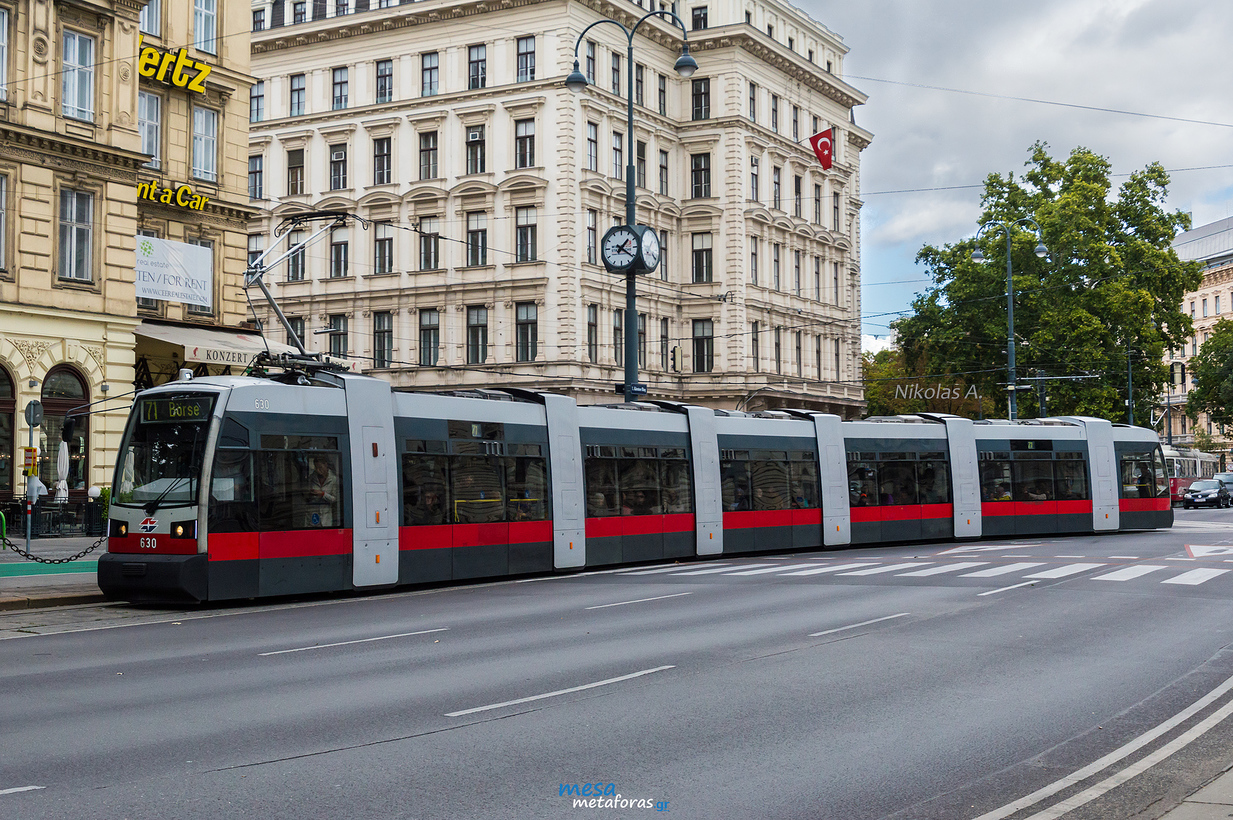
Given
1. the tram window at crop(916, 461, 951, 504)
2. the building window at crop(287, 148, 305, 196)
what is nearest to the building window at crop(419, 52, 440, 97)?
the building window at crop(287, 148, 305, 196)

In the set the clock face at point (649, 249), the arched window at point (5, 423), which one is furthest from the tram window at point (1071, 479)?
the arched window at point (5, 423)

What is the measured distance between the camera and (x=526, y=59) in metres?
53.7

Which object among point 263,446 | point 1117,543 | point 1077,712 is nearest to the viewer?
point 1077,712

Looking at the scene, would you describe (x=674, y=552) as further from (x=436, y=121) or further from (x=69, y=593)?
(x=436, y=121)

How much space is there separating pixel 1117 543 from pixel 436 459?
59.4ft

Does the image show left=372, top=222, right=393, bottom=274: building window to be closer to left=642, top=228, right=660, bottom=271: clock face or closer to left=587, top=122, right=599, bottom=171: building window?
left=587, top=122, right=599, bottom=171: building window

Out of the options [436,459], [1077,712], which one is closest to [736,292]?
[436,459]

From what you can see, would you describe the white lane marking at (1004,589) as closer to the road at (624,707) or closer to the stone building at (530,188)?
the road at (624,707)

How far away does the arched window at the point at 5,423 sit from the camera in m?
27.7

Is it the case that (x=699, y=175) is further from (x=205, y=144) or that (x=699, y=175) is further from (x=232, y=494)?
(x=232, y=494)

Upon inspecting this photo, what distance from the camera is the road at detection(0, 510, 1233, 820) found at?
22.3 ft

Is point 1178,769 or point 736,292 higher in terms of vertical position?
point 736,292

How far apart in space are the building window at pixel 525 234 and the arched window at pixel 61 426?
26.0 m

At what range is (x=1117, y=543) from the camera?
29.8m
